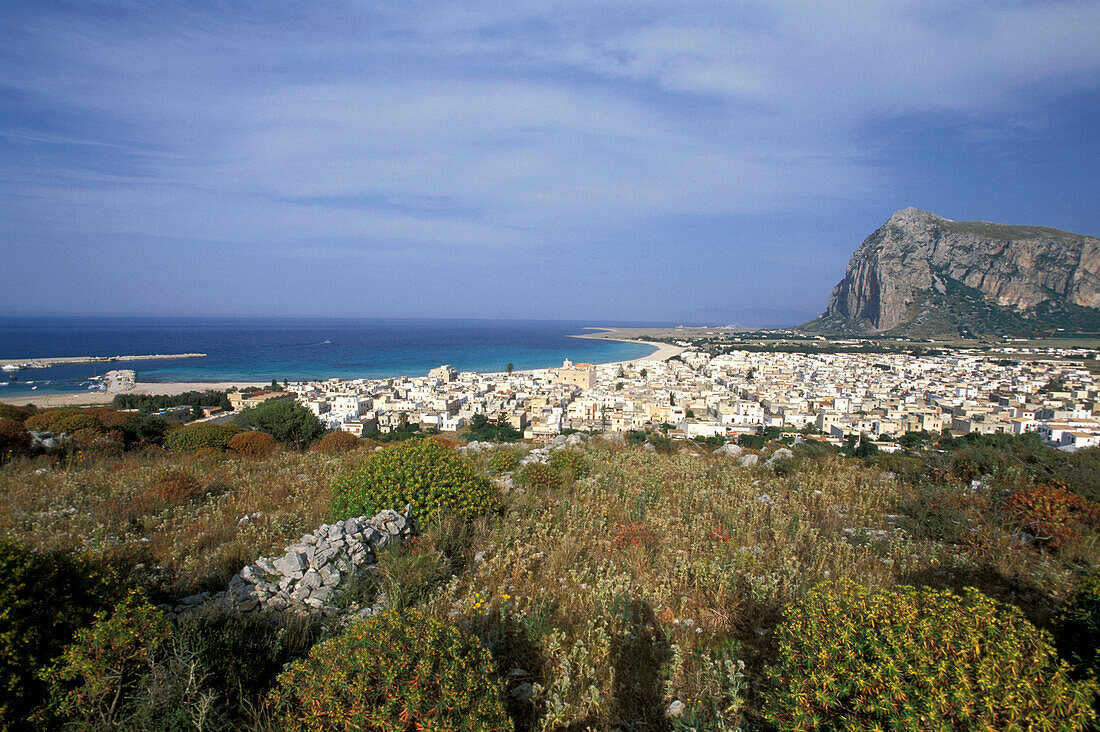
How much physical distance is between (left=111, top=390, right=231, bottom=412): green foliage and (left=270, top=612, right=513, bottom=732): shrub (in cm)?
4283

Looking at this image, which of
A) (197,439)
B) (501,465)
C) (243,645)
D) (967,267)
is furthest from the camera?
(967,267)

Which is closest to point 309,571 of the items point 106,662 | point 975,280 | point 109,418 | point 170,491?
point 106,662

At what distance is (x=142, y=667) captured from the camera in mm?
2465

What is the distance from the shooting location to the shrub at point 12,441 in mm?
8352

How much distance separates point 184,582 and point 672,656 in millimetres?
3668

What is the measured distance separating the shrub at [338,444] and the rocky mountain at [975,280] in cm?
14501

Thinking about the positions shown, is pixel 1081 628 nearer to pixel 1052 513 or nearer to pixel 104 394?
pixel 1052 513

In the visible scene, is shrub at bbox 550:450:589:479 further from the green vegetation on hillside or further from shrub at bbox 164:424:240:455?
shrub at bbox 164:424:240:455

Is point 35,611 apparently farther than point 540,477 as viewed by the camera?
No

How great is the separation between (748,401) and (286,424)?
1713 inches

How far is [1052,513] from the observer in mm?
5367

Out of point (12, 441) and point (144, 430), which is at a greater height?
point (12, 441)

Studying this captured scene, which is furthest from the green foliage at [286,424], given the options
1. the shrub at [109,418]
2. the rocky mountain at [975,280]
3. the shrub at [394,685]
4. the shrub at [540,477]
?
the rocky mountain at [975,280]

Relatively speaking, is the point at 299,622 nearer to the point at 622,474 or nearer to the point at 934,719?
the point at 934,719
